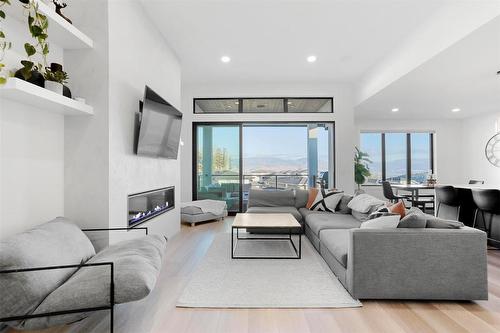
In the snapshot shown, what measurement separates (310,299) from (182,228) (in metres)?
3.33

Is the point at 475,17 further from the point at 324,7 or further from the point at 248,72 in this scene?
the point at 248,72

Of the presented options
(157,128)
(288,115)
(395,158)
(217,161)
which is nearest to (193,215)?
(217,161)

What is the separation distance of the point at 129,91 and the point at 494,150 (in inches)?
324

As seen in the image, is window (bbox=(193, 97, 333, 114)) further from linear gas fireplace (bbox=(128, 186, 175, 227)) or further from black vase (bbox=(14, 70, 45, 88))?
→ black vase (bbox=(14, 70, 45, 88))

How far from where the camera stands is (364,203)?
12.6 feet

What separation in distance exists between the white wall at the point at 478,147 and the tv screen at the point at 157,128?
7501mm

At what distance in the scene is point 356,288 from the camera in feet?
7.41

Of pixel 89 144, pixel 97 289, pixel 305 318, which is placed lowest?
pixel 305 318

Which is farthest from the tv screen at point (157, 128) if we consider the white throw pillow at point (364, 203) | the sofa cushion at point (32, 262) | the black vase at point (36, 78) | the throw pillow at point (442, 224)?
the throw pillow at point (442, 224)

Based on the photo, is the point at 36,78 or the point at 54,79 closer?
the point at 36,78

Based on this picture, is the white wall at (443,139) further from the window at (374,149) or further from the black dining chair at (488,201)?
the black dining chair at (488,201)

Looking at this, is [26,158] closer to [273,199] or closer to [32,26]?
[32,26]

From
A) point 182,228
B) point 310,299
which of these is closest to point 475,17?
point 310,299

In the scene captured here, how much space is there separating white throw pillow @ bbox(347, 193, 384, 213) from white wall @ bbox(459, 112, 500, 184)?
15.9ft
